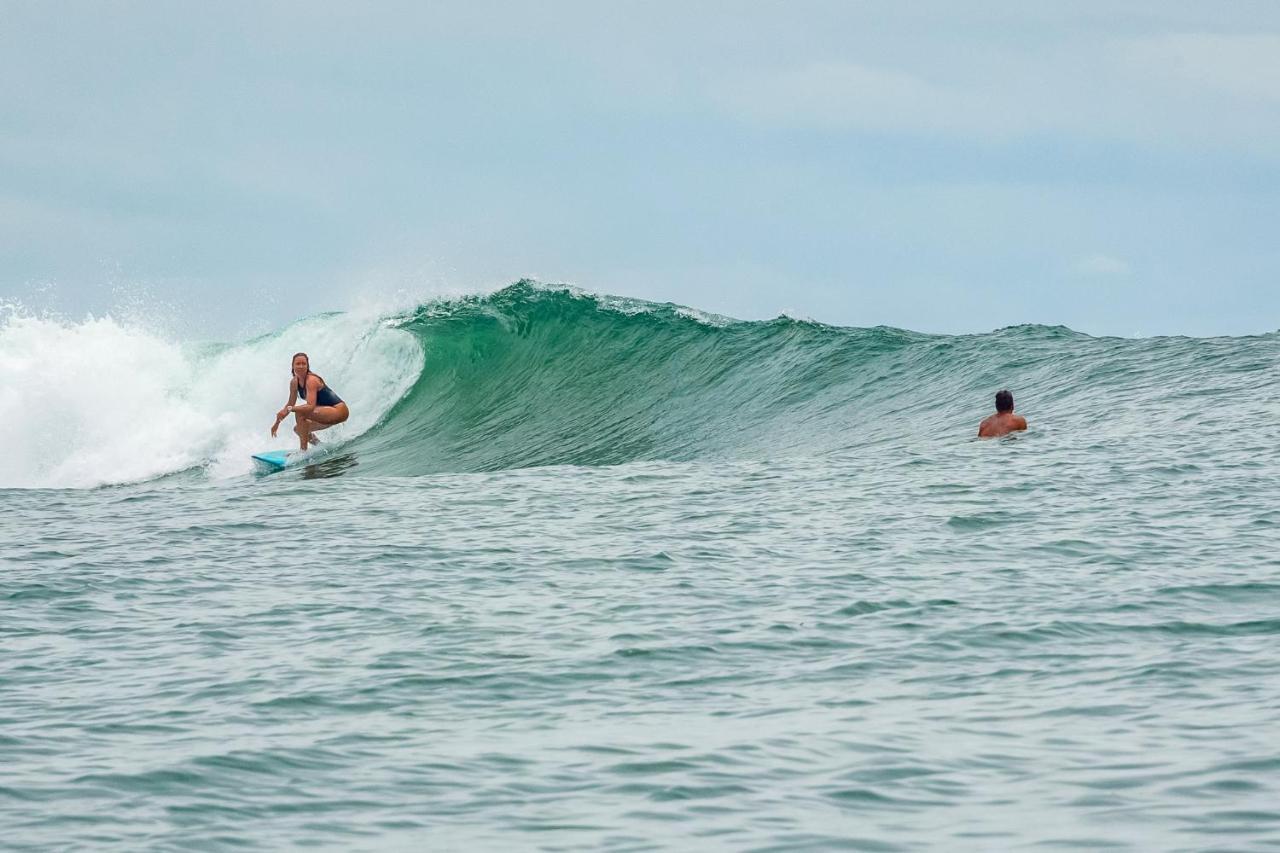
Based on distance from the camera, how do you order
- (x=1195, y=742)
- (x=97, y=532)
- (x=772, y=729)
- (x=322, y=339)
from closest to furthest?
(x=1195, y=742), (x=772, y=729), (x=97, y=532), (x=322, y=339)

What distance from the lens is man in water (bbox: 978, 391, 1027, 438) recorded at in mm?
14805

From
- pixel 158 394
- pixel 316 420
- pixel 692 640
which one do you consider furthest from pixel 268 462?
pixel 692 640

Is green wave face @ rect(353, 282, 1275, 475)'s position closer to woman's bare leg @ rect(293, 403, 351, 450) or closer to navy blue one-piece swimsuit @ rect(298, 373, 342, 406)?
woman's bare leg @ rect(293, 403, 351, 450)

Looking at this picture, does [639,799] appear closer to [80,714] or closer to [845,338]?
[80,714]

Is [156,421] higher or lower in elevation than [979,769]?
higher

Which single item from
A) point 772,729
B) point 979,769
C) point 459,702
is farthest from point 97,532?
point 979,769

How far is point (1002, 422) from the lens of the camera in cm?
1483

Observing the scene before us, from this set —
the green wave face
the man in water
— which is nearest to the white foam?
the green wave face

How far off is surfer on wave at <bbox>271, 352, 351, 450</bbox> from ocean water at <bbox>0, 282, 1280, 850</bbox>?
790 mm

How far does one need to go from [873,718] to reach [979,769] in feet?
2.53

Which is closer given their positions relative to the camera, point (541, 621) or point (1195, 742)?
point (1195, 742)

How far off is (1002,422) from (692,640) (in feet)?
26.7

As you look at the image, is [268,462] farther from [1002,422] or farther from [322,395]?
[1002,422]

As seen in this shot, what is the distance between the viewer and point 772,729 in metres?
5.94
